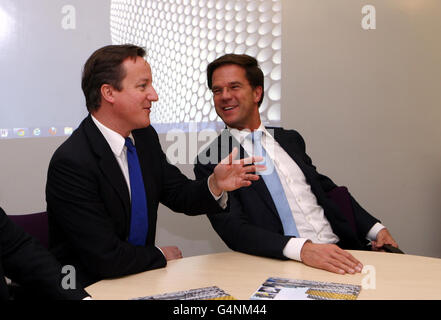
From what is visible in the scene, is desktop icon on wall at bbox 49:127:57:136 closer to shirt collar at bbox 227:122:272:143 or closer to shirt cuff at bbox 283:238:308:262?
shirt collar at bbox 227:122:272:143

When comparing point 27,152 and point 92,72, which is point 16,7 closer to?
point 27,152

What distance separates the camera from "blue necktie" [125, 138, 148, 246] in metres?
1.67

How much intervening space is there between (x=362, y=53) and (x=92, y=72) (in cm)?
235

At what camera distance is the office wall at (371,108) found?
328 centimetres

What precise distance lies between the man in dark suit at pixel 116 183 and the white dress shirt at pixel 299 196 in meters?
0.53

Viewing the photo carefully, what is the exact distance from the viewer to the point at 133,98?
1.80m

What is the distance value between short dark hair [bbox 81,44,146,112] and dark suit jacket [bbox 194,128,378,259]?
0.55 meters

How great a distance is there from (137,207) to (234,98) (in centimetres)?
96

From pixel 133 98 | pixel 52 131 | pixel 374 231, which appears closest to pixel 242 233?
pixel 133 98

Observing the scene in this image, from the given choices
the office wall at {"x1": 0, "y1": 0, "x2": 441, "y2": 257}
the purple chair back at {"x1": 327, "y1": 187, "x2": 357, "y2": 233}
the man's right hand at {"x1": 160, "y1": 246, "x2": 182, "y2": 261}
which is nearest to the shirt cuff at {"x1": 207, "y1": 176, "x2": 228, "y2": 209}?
the man's right hand at {"x1": 160, "y1": 246, "x2": 182, "y2": 261}

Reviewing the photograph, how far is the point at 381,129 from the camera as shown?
Answer: 3502mm

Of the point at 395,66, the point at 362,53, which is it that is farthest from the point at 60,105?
the point at 395,66

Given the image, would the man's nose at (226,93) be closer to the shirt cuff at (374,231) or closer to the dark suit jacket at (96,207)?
the dark suit jacket at (96,207)

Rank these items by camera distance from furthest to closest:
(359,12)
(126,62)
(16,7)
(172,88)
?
1. (359,12)
2. (172,88)
3. (16,7)
4. (126,62)
